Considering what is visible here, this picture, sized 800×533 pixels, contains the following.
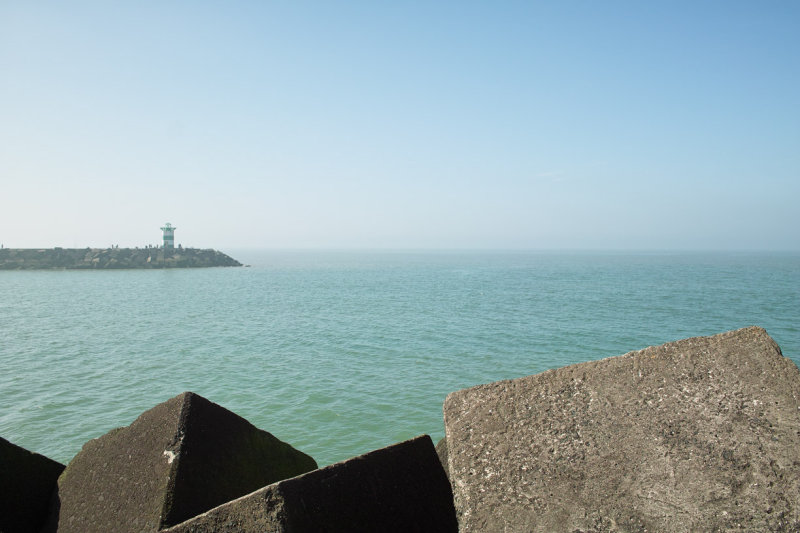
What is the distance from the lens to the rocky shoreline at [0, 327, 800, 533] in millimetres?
2502

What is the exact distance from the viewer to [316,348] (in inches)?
967

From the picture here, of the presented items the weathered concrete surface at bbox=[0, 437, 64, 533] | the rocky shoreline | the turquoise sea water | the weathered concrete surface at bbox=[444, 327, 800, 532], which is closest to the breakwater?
the turquoise sea water

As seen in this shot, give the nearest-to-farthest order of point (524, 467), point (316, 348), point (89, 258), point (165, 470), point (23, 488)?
point (524, 467) → point (165, 470) → point (23, 488) → point (316, 348) → point (89, 258)

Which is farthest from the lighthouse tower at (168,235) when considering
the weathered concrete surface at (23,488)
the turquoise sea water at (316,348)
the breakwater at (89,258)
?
the weathered concrete surface at (23,488)

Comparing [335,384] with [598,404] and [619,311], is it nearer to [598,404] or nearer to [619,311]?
[598,404]

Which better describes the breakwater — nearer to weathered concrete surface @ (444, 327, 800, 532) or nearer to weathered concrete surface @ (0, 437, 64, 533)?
weathered concrete surface @ (0, 437, 64, 533)

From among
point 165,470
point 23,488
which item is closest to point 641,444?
point 165,470

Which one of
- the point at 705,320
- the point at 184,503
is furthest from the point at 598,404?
the point at 705,320

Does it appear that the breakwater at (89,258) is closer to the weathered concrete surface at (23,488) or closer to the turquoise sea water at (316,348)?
the turquoise sea water at (316,348)

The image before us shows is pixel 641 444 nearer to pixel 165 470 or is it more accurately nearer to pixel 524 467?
pixel 524 467

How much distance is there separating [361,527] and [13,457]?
9.88 feet

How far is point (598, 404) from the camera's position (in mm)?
3146

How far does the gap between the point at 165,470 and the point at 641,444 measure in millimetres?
2917

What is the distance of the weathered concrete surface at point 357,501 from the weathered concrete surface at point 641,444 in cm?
27
